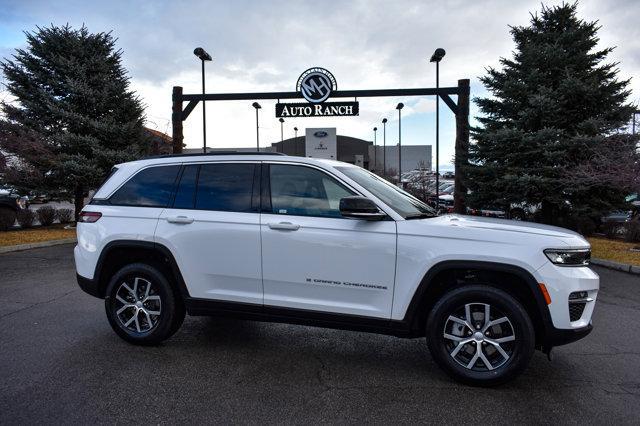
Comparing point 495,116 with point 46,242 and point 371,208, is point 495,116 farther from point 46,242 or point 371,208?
point 46,242

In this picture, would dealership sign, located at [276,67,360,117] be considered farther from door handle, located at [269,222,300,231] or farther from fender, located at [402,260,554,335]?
fender, located at [402,260,554,335]

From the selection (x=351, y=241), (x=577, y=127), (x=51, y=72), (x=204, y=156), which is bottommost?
(x=351, y=241)

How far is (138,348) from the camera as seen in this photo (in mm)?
4430

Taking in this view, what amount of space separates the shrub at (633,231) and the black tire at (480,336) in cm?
1065

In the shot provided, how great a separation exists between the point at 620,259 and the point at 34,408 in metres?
10.2

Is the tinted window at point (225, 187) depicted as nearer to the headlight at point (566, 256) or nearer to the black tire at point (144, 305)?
the black tire at point (144, 305)

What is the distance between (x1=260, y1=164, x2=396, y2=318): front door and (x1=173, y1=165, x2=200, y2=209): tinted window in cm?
81

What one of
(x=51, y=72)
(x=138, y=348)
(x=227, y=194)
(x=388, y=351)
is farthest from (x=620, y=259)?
(x=51, y=72)

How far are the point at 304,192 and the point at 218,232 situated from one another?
873 millimetres

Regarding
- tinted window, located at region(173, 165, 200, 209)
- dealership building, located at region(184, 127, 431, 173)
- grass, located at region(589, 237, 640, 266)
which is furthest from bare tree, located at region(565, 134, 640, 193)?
dealership building, located at region(184, 127, 431, 173)

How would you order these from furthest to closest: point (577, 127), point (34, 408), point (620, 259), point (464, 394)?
1. point (577, 127)
2. point (620, 259)
3. point (464, 394)
4. point (34, 408)

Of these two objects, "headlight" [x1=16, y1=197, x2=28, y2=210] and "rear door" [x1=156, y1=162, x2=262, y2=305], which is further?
"headlight" [x1=16, y1=197, x2=28, y2=210]

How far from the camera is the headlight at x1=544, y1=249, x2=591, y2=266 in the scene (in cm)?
346

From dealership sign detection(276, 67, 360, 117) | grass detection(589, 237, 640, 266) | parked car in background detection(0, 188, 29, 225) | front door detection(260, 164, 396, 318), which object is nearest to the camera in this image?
front door detection(260, 164, 396, 318)
